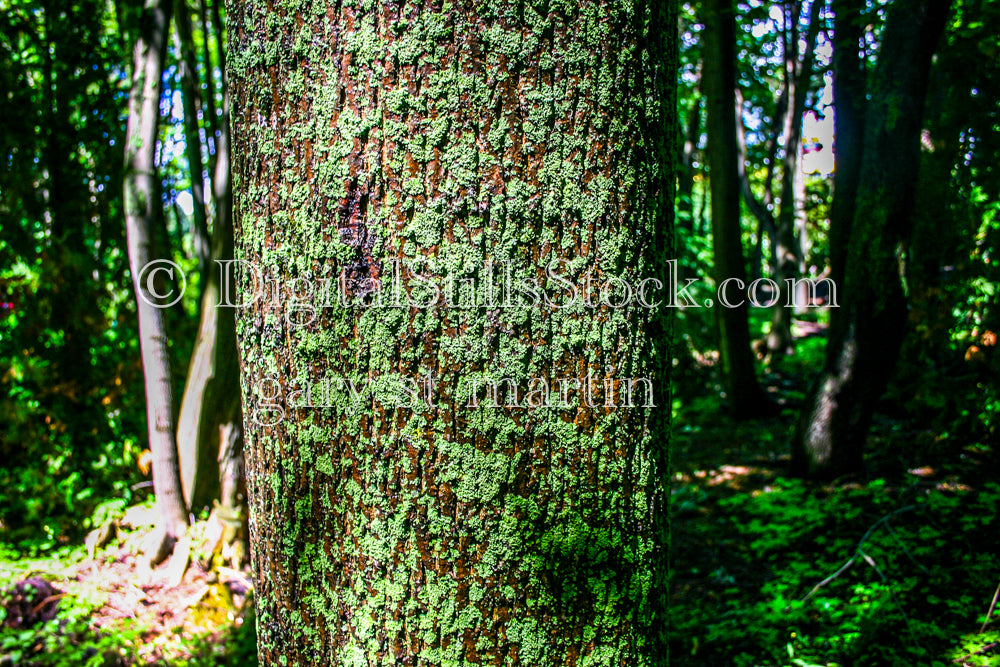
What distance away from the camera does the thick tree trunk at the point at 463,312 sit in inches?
40.5

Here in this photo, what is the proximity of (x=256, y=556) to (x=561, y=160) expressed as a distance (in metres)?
0.94

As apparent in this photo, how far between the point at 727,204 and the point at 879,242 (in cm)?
254

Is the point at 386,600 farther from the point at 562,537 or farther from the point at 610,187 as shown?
the point at 610,187

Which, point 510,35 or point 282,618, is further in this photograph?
point 282,618

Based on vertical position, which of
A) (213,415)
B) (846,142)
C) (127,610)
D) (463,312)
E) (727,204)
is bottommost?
(127,610)

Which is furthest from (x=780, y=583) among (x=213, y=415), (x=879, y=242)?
(x=213, y=415)

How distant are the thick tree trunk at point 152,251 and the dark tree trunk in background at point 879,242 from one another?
480 centimetres

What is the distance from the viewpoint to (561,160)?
3.41 feet

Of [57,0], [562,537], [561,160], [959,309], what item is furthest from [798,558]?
[57,0]

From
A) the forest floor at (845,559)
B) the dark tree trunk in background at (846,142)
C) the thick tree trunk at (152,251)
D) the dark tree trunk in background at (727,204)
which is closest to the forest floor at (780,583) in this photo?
the forest floor at (845,559)

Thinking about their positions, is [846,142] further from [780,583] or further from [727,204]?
[780,583]

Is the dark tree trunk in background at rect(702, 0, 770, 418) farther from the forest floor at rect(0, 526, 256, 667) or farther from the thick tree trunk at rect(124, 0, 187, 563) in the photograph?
the forest floor at rect(0, 526, 256, 667)

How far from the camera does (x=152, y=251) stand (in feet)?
15.2

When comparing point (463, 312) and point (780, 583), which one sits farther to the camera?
point (780, 583)
